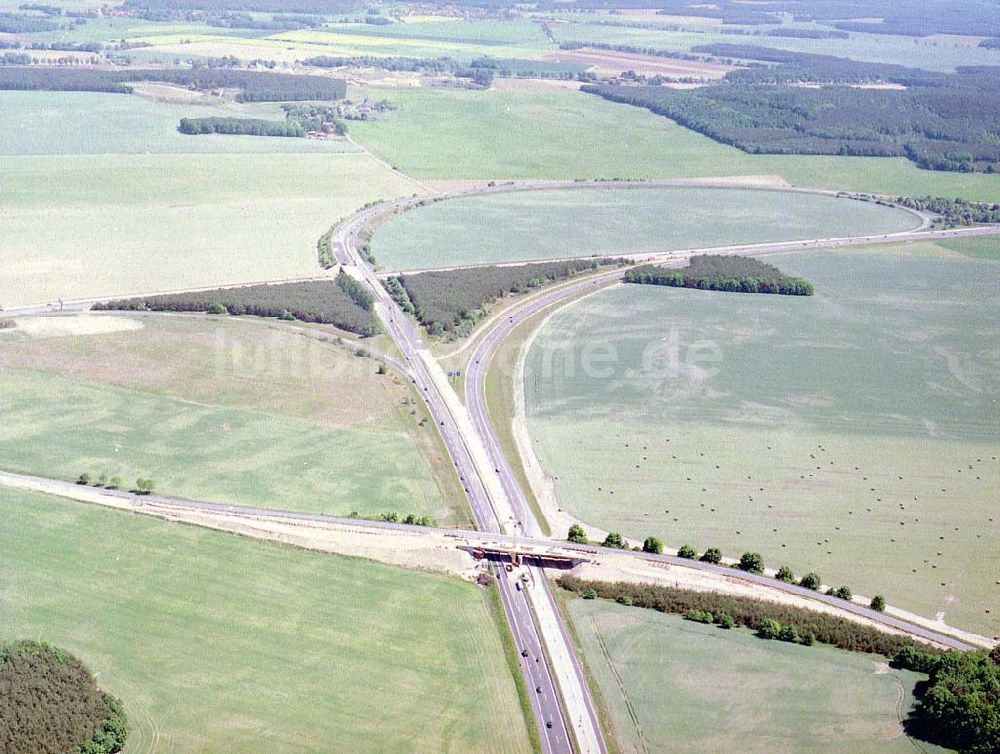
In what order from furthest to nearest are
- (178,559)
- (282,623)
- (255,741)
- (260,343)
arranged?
1. (260,343)
2. (178,559)
3. (282,623)
4. (255,741)

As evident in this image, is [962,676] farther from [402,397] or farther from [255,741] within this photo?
[402,397]

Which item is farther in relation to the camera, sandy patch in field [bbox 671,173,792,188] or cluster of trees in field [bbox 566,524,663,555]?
sandy patch in field [bbox 671,173,792,188]

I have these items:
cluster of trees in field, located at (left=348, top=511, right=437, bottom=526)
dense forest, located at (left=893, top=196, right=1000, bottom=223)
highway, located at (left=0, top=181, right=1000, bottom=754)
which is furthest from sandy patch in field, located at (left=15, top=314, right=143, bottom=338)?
dense forest, located at (left=893, top=196, right=1000, bottom=223)

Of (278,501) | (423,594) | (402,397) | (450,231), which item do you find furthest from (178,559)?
(450,231)

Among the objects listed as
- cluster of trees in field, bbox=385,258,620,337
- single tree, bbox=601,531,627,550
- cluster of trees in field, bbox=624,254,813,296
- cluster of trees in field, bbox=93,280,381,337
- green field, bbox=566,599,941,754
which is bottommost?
green field, bbox=566,599,941,754

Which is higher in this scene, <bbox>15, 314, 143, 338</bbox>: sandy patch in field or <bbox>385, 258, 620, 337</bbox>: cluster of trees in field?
<bbox>385, 258, 620, 337</bbox>: cluster of trees in field

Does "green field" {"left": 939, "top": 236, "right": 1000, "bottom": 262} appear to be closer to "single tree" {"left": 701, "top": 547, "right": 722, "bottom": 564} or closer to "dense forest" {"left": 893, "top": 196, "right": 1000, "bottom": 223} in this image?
"dense forest" {"left": 893, "top": 196, "right": 1000, "bottom": 223}
